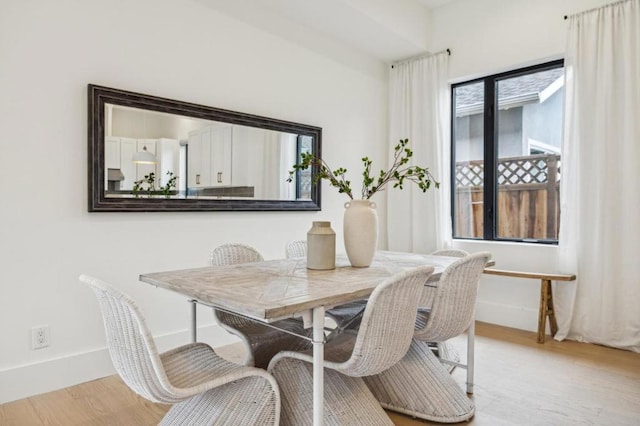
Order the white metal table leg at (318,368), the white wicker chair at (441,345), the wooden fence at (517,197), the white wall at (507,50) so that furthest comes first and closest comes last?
the wooden fence at (517,197)
the white wall at (507,50)
the white wicker chair at (441,345)
the white metal table leg at (318,368)

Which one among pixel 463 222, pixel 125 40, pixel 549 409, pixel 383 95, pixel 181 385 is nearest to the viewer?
pixel 181 385

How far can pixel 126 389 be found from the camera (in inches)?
94.8

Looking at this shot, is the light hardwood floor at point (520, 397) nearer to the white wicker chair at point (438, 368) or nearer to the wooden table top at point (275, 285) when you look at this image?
the white wicker chair at point (438, 368)

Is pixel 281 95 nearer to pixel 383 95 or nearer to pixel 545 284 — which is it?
pixel 383 95

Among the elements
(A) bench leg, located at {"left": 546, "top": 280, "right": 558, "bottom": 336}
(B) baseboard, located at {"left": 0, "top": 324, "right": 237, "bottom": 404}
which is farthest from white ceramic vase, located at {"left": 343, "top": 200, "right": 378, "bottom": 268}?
(A) bench leg, located at {"left": 546, "top": 280, "right": 558, "bottom": 336}

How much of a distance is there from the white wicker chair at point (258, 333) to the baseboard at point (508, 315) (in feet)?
7.23

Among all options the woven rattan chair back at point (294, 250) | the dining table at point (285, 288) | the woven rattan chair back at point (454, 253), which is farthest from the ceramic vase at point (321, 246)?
the woven rattan chair back at point (454, 253)

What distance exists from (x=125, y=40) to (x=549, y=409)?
10.6ft

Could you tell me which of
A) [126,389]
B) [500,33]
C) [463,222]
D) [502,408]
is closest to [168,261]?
[126,389]

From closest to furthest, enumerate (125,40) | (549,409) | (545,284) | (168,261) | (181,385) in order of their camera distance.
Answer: (181,385)
(549,409)
(125,40)
(168,261)
(545,284)

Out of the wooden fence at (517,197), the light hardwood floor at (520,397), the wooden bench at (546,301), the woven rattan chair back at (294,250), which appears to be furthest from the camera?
the wooden fence at (517,197)

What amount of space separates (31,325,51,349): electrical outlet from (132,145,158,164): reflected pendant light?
1.09 m

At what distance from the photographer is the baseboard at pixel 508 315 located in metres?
3.61

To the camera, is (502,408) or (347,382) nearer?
(347,382)
